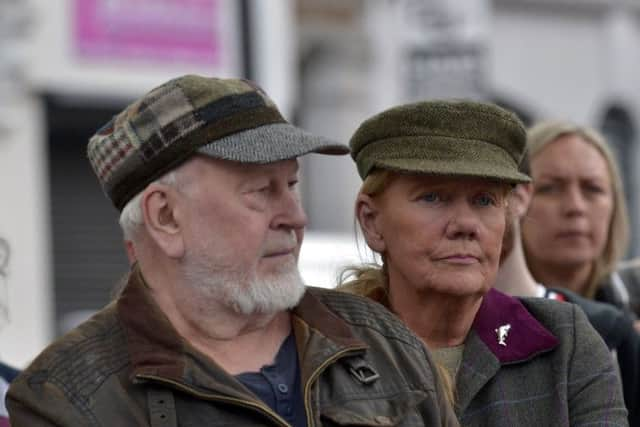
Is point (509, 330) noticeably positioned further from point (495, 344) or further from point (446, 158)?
point (446, 158)

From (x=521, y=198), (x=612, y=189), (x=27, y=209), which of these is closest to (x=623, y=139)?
(x=27, y=209)

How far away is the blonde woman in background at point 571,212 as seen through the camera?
4.87 meters

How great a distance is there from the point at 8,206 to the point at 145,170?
12047 mm

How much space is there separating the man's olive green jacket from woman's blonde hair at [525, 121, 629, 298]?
1793 millimetres

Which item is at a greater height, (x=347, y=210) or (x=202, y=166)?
(x=202, y=166)

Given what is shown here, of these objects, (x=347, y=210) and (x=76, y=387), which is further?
(x=347, y=210)

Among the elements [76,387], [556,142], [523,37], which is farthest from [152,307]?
[523,37]

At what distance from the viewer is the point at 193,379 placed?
2.87m

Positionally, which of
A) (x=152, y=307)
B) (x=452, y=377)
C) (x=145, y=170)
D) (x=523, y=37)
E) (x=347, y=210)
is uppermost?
(x=145, y=170)

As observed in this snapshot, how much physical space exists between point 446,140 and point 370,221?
0.28 meters

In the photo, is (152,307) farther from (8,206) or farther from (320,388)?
(8,206)

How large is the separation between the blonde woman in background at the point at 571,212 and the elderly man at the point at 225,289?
6.02ft

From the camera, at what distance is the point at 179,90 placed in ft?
10.0

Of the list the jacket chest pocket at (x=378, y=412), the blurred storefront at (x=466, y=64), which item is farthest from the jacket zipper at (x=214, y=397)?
the blurred storefront at (x=466, y=64)
